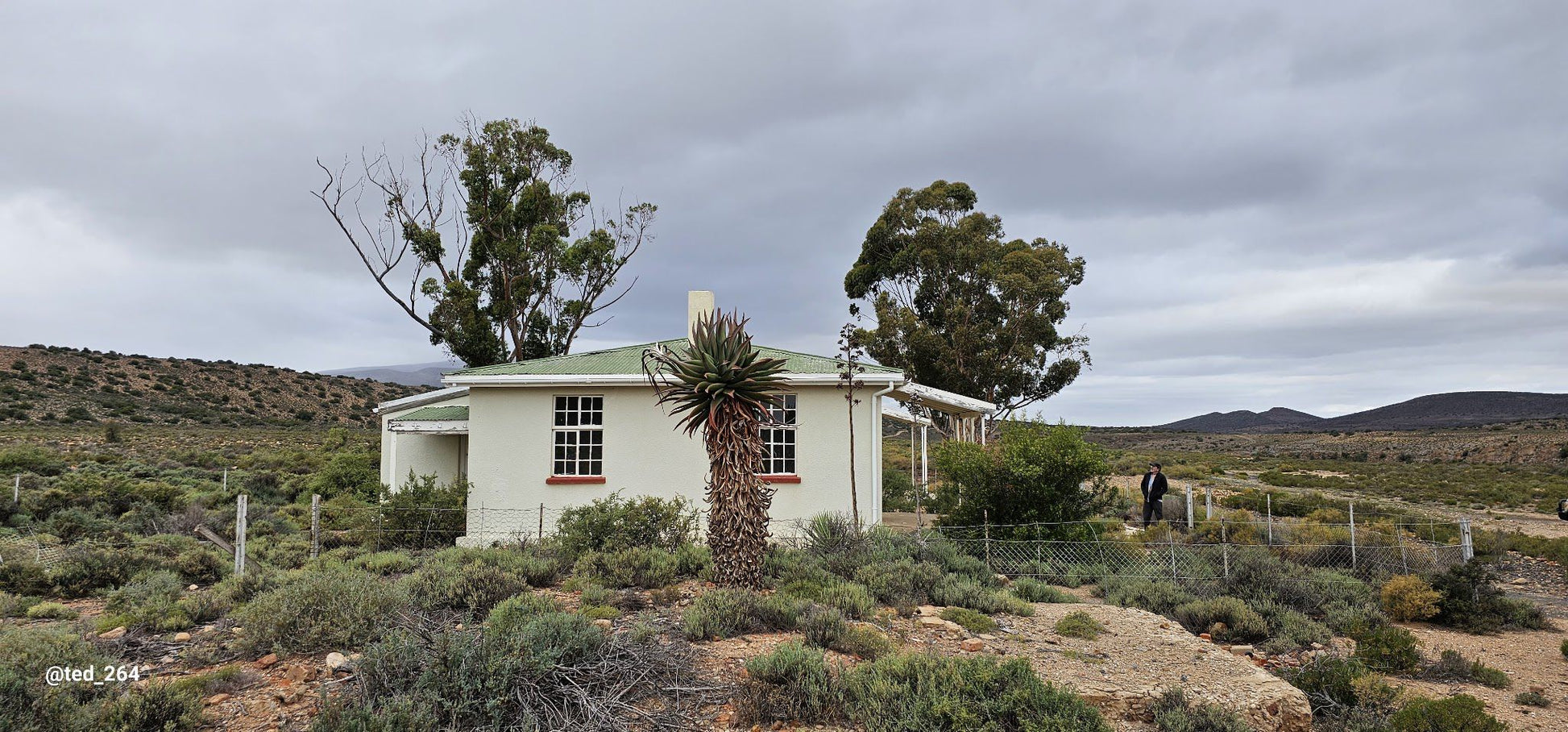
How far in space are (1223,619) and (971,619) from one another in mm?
3615

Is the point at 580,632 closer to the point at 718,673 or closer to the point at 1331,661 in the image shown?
the point at 718,673

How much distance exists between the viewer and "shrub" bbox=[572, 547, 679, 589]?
9.06 metres

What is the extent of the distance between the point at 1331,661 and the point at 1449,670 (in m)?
1.99

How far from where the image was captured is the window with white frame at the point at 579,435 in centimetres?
1390

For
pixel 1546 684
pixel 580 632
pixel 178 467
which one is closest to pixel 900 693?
pixel 580 632

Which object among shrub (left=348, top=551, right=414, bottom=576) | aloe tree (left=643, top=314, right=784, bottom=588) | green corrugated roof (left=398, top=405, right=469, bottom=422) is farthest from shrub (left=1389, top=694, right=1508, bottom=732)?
green corrugated roof (left=398, top=405, right=469, bottom=422)

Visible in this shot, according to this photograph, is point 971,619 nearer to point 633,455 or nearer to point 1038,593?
point 1038,593

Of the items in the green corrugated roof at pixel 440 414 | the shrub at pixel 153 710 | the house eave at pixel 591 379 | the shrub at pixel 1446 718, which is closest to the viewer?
the shrub at pixel 153 710

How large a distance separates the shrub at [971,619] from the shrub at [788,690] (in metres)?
2.42

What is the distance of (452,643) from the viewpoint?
18.6 feet

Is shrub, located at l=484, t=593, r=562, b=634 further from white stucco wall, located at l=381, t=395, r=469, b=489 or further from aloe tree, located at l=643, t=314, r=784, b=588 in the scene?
white stucco wall, located at l=381, t=395, r=469, b=489

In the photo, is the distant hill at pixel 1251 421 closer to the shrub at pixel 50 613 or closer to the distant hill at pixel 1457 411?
the distant hill at pixel 1457 411

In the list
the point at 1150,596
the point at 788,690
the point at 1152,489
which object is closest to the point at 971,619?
the point at 788,690

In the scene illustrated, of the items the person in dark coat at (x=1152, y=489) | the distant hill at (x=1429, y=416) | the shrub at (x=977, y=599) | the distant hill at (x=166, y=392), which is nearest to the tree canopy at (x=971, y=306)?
the person in dark coat at (x=1152, y=489)
